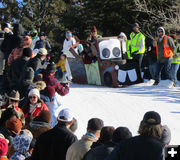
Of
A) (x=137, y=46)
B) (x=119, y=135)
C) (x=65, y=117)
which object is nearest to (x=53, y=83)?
(x=65, y=117)

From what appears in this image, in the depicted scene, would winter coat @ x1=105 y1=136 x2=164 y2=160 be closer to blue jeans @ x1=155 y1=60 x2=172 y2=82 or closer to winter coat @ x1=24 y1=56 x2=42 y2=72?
winter coat @ x1=24 y1=56 x2=42 y2=72

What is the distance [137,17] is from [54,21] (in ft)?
24.0

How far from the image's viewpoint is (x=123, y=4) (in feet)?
66.9

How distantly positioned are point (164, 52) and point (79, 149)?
8582mm

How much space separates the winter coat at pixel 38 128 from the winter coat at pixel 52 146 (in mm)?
777

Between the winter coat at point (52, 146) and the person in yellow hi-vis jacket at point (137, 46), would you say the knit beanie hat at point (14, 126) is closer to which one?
the winter coat at point (52, 146)

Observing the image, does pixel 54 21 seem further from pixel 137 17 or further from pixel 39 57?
pixel 39 57

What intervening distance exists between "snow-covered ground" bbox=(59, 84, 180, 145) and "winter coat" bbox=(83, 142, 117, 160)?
3.43 metres

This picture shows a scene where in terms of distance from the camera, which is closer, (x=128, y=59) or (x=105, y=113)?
(x=105, y=113)

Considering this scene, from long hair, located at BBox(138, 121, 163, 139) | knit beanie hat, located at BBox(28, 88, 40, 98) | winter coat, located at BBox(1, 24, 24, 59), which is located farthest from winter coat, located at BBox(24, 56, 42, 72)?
long hair, located at BBox(138, 121, 163, 139)

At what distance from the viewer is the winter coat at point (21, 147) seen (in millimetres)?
4961

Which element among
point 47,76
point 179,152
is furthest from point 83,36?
point 179,152

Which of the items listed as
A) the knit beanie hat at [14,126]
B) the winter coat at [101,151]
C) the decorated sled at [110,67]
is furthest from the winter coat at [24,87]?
the decorated sled at [110,67]

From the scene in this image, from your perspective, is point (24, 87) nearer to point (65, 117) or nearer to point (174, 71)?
point (65, 117)
